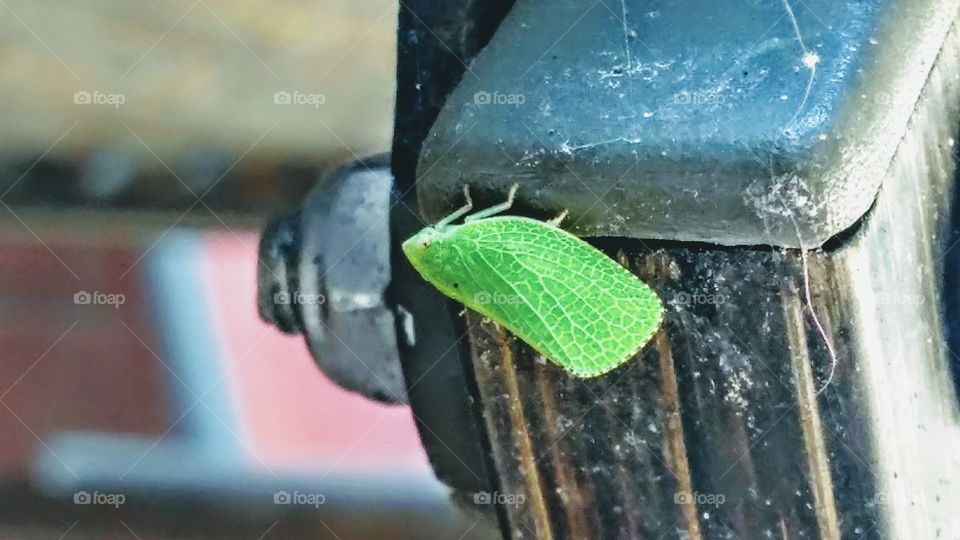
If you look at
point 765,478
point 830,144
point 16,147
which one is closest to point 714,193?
point 830,144

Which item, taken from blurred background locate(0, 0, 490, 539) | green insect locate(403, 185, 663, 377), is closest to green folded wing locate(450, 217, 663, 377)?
green insect locate(403, 185, 663, 377)

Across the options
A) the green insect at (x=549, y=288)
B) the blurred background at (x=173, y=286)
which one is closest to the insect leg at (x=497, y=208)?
the green insect at (x=549, y=288)

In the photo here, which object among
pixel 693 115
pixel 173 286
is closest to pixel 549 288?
pixel 693 115

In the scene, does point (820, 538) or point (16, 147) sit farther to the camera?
point (16, 147)

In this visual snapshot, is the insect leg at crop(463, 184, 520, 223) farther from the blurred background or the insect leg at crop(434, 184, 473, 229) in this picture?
the blurred background

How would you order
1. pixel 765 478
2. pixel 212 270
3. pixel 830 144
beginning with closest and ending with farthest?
pixel 830 144 < pixel 765 478 < pixel 212 270

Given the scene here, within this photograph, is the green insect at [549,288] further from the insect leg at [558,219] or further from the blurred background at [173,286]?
the blurred background at [173,286]

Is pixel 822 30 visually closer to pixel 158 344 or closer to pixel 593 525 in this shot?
pixel 593 525

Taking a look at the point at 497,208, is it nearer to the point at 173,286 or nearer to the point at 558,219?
the point at 558,219
